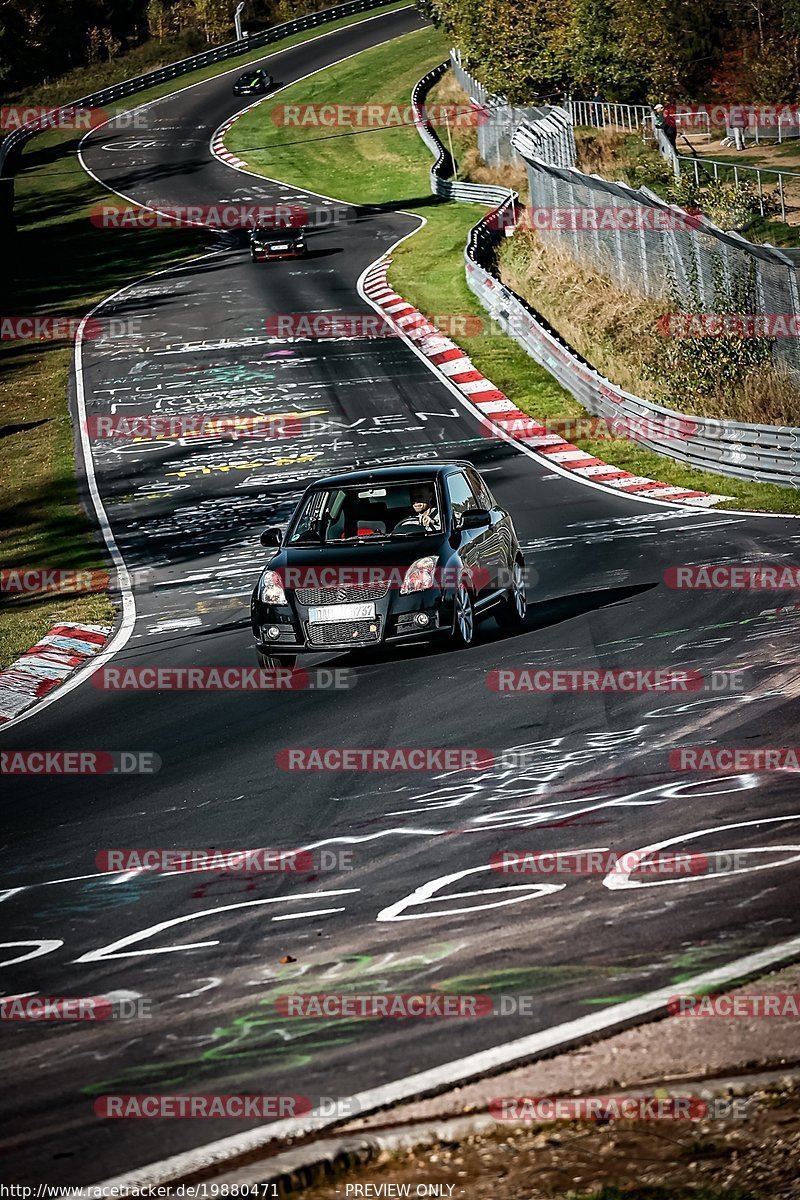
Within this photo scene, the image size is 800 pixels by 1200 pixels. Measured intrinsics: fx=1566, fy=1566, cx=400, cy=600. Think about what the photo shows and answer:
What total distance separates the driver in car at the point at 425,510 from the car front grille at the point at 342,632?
1.18 metres

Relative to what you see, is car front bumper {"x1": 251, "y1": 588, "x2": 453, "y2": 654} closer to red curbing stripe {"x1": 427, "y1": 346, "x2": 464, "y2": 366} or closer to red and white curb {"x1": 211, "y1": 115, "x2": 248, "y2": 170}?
red curbing stripe {"x1": 427, "y1": 346, "x2": 464, "y2": 366}

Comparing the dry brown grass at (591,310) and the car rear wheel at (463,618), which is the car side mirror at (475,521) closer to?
the car rear wheel at (463,618)

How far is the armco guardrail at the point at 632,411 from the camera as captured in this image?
70.2 feet

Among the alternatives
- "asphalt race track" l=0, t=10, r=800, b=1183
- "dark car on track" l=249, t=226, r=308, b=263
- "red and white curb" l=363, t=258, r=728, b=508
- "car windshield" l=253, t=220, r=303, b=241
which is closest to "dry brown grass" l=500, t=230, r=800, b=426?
"red and white curb" l=363, t=258, r=728, b=508

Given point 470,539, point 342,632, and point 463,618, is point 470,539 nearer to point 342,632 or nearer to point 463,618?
point 463,618

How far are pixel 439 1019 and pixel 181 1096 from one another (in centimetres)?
104

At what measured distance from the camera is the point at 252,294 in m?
41.9

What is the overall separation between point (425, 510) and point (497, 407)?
16.4 meters

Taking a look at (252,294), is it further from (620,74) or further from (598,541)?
(598,541)

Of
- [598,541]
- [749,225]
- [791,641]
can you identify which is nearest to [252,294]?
[749,225]

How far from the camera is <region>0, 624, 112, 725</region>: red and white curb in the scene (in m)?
14.7

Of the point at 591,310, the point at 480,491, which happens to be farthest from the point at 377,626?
the point at 591,310

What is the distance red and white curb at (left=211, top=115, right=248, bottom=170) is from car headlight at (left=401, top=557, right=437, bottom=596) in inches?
2057

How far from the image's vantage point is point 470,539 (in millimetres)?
13680
